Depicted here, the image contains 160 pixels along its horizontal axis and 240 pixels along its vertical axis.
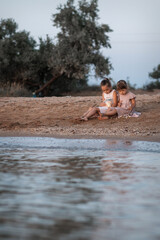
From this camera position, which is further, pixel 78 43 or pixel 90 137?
pixel 78 43

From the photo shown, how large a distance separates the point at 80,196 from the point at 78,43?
25220mm

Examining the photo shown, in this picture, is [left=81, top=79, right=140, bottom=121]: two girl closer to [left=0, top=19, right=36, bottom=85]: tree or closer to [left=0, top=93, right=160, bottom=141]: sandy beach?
[left=0, top=93, right=160, bottom=141]: sandy beach

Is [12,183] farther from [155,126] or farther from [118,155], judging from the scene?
[155,126]

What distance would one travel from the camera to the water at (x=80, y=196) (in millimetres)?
2412

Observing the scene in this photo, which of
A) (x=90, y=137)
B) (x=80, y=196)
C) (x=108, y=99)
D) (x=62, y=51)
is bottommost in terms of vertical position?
(x=90, y=137)

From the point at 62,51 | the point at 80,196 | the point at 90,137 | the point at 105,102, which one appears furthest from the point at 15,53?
the point at 80,196

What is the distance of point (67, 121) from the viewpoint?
1135 cm

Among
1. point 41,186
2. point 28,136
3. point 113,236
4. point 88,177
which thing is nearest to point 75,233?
point 113,236

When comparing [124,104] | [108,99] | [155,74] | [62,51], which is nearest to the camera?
[124,104]

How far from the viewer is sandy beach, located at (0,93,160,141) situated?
9.48 metres

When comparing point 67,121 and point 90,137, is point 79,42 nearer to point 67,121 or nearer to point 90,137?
point 67,121

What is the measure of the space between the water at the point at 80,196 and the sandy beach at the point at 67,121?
3.37 metres

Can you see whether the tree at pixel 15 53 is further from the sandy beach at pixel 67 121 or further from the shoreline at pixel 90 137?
the shoreline at pixel 90 137

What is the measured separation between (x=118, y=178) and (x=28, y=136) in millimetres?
5474
